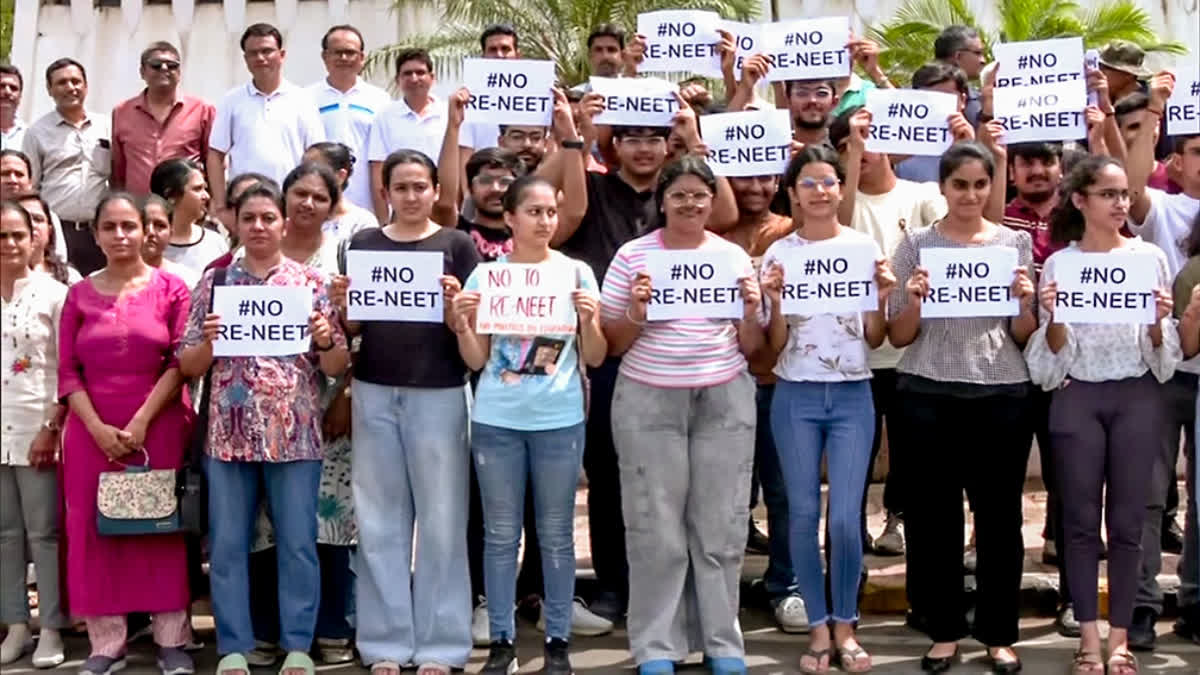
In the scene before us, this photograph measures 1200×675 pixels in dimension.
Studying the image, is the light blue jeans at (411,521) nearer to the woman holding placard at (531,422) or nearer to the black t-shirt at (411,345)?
the black t-shirt at (411,345)

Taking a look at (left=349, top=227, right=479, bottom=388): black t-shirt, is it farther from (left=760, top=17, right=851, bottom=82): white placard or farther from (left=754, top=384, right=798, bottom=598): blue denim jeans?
(left=760, top=17, right=851, bottom=82): white placard

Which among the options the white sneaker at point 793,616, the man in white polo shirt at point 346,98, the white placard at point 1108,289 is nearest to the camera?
the white placard at point 1108,289

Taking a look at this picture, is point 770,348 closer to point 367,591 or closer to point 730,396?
point 730,396

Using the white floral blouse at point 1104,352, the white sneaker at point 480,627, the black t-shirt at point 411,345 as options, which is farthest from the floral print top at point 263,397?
the white floral blouse at point 1104,352

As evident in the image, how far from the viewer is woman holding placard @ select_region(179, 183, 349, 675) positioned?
255 inches

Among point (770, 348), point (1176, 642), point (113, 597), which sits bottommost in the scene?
point (1176, 642)

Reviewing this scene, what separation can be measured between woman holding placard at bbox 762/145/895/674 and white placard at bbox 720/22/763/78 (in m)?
1.59

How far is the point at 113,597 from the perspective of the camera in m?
6.68

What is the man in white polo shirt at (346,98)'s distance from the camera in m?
9.22

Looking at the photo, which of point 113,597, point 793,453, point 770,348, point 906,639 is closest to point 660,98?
point 770,348

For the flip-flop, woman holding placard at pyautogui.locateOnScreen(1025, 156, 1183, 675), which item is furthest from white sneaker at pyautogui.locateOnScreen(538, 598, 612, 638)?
woman holding placard at pyautogui.locateOnScreen(1025, 156, 1183, 675)

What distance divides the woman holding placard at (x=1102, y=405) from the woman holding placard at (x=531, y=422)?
6.13 ft

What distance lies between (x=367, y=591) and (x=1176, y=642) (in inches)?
140

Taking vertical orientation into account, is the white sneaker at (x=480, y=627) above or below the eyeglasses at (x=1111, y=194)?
below
